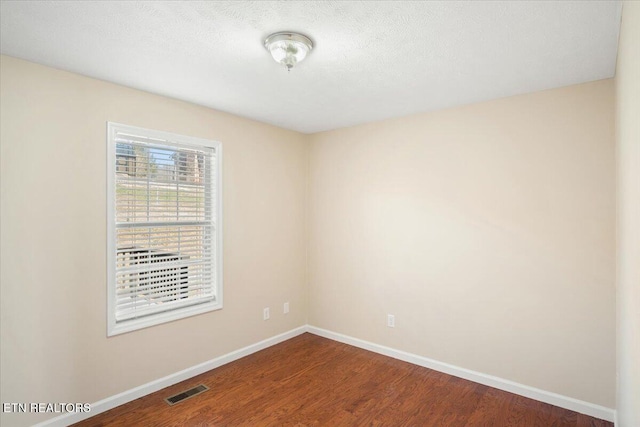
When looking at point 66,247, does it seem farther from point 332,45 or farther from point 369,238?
point 369,238

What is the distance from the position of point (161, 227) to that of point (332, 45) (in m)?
2.08

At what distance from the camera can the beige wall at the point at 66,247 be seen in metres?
2.22

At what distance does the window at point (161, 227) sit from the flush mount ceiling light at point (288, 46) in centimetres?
147

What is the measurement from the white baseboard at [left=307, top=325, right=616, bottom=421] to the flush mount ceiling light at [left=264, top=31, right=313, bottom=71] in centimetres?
297

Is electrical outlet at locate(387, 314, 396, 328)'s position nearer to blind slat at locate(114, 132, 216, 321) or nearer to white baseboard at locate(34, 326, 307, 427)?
white baseboard at locate(34, 326, 307, 427)

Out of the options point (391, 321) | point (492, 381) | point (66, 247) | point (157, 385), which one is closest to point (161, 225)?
point (66, 247)

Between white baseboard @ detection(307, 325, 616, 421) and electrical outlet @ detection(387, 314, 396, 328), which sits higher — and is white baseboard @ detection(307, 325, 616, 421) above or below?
below

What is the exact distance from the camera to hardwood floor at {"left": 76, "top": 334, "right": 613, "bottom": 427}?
98.8 inches

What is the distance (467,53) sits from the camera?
7.07 feet

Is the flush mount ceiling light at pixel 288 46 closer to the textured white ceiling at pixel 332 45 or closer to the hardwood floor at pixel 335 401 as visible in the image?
the textured white ceiling at pixel 332 45

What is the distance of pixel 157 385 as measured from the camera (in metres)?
2.90

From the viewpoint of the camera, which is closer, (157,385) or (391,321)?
(157,385)

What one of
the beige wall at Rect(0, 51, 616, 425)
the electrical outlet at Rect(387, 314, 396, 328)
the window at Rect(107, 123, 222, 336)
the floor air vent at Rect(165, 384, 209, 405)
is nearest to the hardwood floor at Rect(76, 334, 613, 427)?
the floor air vent at Rect(165, 384, 209, 405)

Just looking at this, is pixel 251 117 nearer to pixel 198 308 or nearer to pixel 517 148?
pixel 198 308
